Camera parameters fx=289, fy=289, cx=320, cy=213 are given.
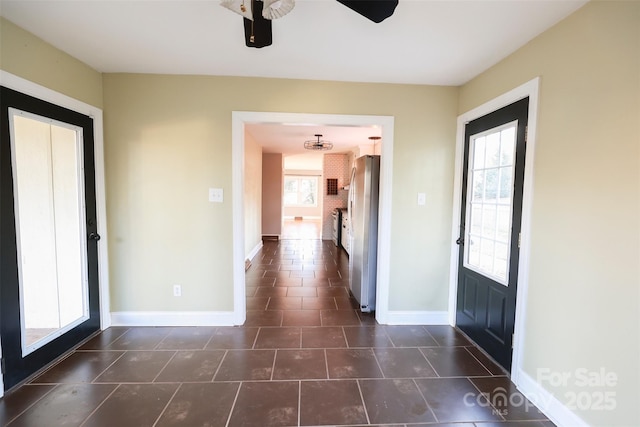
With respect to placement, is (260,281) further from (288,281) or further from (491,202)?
(491,202)

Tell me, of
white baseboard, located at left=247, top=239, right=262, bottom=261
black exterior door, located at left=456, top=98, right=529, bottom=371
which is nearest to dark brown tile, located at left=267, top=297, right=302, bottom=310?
black exterior door, located at left=456, top=98, right=529, bottom=371

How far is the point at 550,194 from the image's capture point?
1842 millimetres

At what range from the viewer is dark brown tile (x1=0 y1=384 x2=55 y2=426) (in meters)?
1.75

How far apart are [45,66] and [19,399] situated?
7.63 feet

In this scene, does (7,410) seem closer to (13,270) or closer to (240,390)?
(13,270)

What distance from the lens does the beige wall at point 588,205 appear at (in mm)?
1396

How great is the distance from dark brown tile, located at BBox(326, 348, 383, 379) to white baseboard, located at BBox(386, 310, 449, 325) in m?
0.63

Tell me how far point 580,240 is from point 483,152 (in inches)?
46.0

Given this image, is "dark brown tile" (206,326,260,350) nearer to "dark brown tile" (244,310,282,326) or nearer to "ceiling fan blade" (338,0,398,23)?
"dark brown tile" (244,310,282,326)

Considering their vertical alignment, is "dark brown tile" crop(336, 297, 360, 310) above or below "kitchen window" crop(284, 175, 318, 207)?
below

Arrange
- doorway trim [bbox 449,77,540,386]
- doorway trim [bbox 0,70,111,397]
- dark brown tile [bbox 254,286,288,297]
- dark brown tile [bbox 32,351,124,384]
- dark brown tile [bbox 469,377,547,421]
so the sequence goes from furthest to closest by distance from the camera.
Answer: dark brown tile [bbox 254,286,288,297], doorway trim [bbox 0,70,111,397], dark brown tile [bbox 32,351,124,384], doorway trim [bbox 449,77,540,386], dark brown tile [bbox 469,377,547,421]

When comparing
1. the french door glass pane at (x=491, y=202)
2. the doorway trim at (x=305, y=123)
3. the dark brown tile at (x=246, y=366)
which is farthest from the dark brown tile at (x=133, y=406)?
the french door glass pane at (x=491, y=202)

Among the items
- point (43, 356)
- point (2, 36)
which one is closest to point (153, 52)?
point (2, 36)

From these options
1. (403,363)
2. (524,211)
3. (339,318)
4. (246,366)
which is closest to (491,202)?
(524,211)
